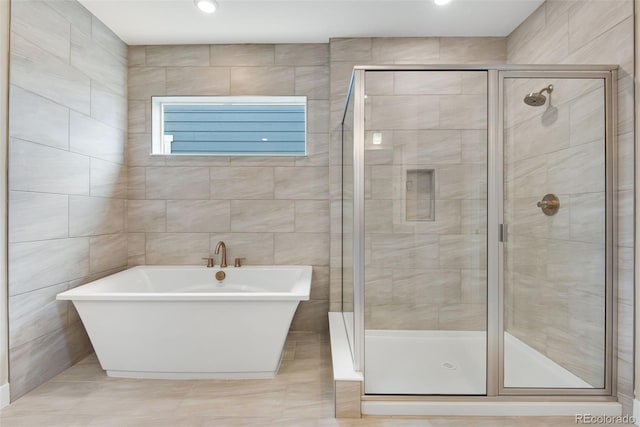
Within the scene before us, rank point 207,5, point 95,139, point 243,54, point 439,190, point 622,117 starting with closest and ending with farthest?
point 622,117 → point 439,190 → point 207,5 → point 95,139 → point 243,54

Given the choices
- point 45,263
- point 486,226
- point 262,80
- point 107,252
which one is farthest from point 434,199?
point 107,252

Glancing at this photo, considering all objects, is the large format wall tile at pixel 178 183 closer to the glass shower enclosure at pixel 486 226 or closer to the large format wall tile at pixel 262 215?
the large format wall tile at pixel 262 215

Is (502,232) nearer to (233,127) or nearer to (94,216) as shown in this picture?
(233,127)

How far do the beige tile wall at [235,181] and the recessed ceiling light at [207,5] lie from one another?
591mm

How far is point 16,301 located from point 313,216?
206 centimetres

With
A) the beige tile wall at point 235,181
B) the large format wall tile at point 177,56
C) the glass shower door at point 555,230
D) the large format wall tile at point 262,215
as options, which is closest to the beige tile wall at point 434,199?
the glass shower door at point 555,230

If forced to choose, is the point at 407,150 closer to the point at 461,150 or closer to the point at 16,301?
the point at 461,150

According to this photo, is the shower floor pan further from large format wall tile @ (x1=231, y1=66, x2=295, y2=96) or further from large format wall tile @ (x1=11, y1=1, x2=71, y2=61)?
large format wall tile @ (x1=11, y1=1, x2=71, y2=61)

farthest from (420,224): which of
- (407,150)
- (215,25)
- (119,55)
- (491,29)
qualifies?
(119,55)

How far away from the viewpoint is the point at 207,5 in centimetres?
253

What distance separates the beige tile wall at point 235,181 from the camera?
3174 mm

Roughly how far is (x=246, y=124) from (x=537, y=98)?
2302 millimetres

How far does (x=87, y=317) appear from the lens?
2160 mm

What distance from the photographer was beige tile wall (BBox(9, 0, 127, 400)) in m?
2.05
